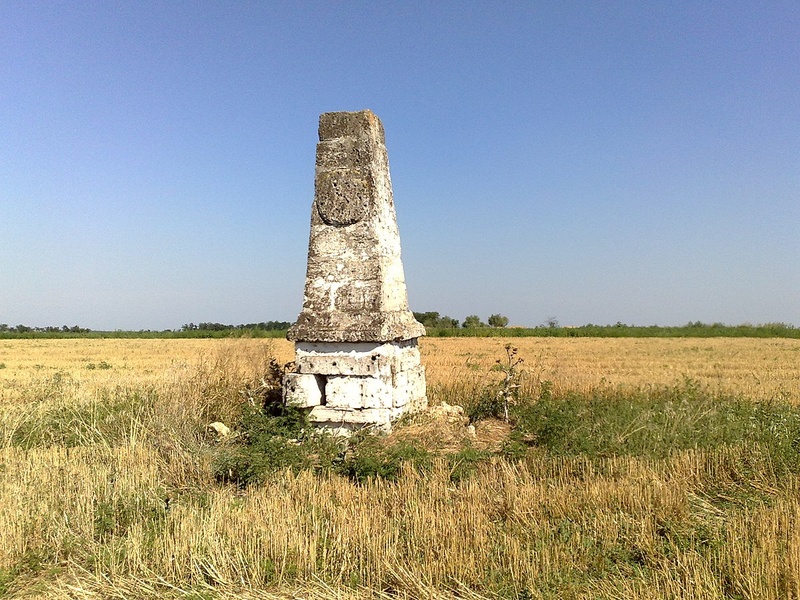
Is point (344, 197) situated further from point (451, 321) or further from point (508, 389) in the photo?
point (451, 321)

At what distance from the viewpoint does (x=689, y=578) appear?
3.58 metres

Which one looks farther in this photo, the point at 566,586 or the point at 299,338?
the point at 299,338

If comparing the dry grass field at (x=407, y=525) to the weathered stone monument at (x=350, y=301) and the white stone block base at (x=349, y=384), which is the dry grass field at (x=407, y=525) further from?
the weathered stone monument at (x=350, y=301)

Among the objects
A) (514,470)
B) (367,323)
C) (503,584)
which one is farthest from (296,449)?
(503,584)

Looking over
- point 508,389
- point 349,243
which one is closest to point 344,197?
point 349,243

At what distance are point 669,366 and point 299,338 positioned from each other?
1664 centimetres

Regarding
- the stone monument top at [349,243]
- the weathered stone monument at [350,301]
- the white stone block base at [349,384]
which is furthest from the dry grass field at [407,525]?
the stone monument top at [349,243]

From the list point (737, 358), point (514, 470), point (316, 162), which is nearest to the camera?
point (514, 470)

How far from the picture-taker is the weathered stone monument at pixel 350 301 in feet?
25.8

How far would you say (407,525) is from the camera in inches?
185

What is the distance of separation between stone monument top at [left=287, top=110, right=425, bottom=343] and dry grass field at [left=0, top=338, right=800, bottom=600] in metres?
2.23

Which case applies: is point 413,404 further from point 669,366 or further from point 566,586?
point 669,366

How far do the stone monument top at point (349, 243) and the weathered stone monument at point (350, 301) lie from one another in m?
0.01

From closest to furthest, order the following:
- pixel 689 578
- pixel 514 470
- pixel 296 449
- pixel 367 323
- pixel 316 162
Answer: pixel 689 578 < pixel 514 470 < pixel 296 449 < pixel 367 323 < pixel 316 162
